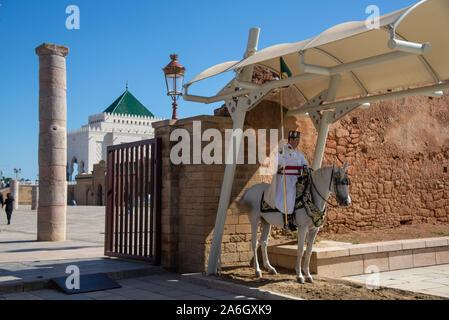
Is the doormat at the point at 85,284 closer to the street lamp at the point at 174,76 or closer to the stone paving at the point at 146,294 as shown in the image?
the stone paving at the point at 146,294

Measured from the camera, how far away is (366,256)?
27.0 ft

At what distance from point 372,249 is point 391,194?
305 centimetres

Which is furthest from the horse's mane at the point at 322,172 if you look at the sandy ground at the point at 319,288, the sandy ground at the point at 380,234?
the sandy ground at the point at 380,234

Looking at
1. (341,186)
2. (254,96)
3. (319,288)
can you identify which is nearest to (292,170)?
(341,186)

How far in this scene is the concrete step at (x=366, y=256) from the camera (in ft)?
25.2

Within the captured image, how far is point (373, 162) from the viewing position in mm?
10727

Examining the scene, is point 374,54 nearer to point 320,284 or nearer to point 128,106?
point 320,284

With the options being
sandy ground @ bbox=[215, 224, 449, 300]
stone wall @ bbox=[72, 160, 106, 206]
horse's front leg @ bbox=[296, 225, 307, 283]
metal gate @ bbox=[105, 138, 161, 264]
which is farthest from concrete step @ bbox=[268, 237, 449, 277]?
stone wall @ bbox=[72, 160, 106, 206]

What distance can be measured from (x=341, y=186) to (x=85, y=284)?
12.8ft

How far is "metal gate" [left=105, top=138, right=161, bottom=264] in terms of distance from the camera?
8.59 meters

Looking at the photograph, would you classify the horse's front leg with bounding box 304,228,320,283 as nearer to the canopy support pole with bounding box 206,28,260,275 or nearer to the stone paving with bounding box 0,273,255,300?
the stone paving with bounding box 0,273,255,300

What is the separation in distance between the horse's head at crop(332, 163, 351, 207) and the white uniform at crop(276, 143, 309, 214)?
620 millimetres

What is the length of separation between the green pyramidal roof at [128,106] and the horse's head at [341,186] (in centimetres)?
7411
